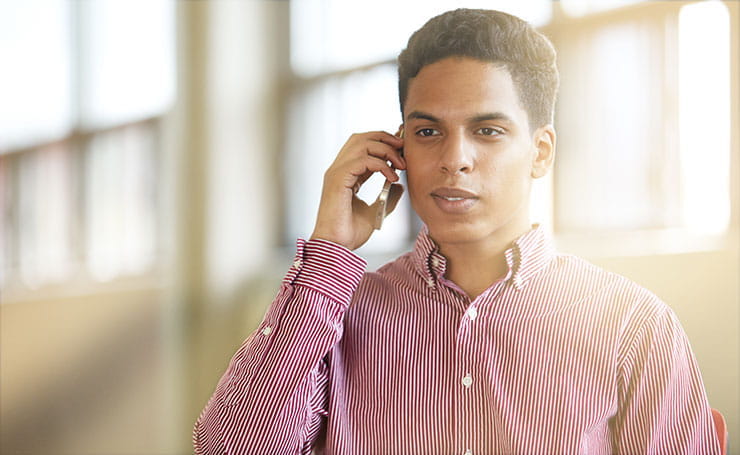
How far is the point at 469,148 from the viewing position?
0.93 meters

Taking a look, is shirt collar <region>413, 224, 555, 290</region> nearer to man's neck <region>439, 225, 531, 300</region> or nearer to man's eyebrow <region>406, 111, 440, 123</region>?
man's neck <region>439, 225, 531, 300</region>

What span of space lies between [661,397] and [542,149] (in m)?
0.34

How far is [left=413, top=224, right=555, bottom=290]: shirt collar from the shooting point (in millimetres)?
985

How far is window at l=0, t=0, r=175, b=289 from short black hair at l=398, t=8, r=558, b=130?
843 millimetres

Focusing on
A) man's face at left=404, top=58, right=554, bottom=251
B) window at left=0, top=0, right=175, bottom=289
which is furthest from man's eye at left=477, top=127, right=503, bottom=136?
window at left=0, top=0, right=175, bottom=289

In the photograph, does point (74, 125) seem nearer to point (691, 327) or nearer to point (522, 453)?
point (522, 453)

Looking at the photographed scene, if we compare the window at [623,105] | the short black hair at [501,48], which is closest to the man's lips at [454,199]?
the short black hair at [501,48]

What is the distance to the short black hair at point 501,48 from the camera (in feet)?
3.05

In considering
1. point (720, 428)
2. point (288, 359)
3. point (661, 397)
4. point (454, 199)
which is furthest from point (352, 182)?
point (720, 428)

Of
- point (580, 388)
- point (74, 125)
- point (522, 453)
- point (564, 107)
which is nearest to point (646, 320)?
point (580, 388)

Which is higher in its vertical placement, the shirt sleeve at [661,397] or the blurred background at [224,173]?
the blurred background at [224,173]

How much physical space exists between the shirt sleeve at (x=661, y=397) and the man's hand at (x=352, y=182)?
0.38m

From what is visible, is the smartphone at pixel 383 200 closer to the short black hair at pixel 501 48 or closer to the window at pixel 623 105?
the short black hair at pixel 501 48

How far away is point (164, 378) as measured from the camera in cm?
206
